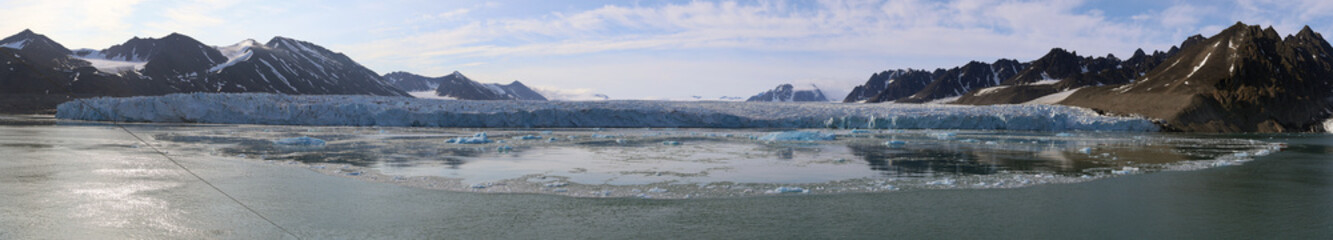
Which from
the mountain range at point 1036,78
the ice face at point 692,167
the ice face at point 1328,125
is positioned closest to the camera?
the ice face at point 692,167

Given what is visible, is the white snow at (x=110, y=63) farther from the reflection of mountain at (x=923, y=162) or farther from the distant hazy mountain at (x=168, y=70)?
the reflection of mountain at (x=923, y=162)

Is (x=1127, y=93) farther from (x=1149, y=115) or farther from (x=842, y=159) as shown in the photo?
(x=842, y=159)

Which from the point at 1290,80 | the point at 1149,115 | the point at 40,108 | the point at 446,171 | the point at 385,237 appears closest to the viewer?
the point at 385,237

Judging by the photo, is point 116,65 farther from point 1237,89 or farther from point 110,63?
point 1237,89

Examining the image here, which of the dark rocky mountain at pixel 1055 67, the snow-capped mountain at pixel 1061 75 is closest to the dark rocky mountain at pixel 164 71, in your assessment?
the snow-capped mountain at pixel 1061 75

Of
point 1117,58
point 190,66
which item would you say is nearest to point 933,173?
point 1117,58

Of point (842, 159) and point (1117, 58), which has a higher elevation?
point (1117, 58)

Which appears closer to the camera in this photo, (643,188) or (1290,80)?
(643,188)
